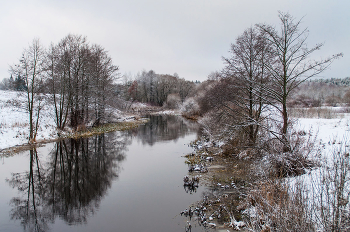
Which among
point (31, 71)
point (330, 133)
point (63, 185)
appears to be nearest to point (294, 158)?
point (330, 133)

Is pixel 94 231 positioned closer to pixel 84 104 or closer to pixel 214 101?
pixel 214 101

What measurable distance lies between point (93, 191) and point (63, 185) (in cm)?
156

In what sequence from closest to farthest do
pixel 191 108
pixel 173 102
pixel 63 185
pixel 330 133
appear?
pixel 63 185
pixel 330 133
pixel 191 108
pixel 173 102

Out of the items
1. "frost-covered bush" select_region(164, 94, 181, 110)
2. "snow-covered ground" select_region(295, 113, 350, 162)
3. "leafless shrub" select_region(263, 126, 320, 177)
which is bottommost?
"leafless shrub" select_region(263, 126, 320, 177)

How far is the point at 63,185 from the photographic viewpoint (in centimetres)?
933

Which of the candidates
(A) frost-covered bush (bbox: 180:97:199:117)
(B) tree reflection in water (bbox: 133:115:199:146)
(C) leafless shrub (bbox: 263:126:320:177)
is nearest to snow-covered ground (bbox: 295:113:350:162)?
(C) leafless shrub (bbox: 263:126:320:177)

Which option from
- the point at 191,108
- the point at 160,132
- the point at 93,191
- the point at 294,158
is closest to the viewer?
the point at 294,158

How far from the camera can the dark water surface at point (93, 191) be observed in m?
6.52

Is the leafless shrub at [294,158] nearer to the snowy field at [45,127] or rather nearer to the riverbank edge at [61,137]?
the snowy field at [45,127]

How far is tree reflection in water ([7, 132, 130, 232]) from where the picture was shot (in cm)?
695

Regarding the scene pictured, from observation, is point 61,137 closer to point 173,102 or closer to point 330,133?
→ point 330,133

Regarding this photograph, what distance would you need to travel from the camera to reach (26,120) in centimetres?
2108

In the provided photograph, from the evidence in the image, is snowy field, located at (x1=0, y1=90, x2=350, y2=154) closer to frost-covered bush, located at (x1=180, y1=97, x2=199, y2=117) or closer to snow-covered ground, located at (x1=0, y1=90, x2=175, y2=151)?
snow-covered ground, located at (x1=0, y1=90, x2=175, y2=151)

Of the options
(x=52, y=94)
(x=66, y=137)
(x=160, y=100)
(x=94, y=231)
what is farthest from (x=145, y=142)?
(x=160, y=100)
